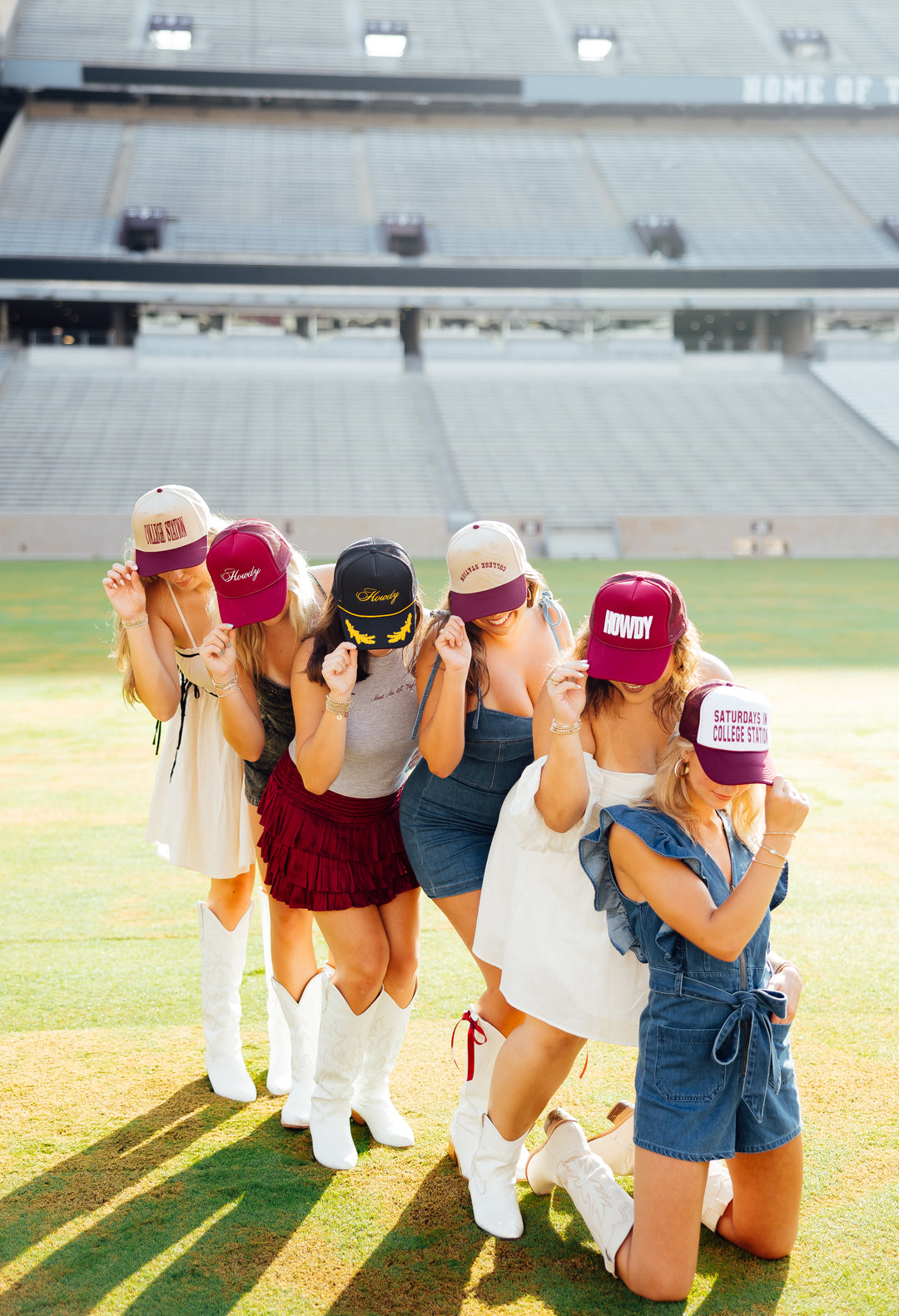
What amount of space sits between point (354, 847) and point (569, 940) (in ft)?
2.34

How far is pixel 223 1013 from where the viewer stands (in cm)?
337

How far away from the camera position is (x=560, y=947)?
104 inches

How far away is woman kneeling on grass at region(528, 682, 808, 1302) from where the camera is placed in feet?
7.72

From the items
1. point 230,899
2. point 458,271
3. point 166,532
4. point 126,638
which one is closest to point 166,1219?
point 230,899

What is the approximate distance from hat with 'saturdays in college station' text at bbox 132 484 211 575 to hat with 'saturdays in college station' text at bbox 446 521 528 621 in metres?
0.87

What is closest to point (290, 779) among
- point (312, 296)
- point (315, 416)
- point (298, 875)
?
point (298, 875)

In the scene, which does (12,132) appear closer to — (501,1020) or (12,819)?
(12,819)

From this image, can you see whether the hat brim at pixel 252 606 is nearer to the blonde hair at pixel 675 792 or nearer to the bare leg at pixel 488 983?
the bare leg at pixel 488 983

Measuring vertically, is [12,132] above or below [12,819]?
above

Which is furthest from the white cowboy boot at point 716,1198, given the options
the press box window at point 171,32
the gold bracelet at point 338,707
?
the press box window at point 171,32

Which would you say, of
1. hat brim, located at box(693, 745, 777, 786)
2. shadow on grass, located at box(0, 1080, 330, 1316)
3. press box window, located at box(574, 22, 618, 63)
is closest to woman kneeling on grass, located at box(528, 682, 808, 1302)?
hat brim, located at box(693, 745, 777, 786)

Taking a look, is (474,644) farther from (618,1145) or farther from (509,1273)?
(509,1273)

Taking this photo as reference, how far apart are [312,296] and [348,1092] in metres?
33.0

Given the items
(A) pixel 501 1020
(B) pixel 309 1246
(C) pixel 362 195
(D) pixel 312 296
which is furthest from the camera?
(C) pixel 362 195
